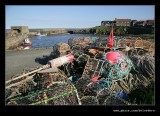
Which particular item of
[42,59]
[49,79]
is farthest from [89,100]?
[42,59]

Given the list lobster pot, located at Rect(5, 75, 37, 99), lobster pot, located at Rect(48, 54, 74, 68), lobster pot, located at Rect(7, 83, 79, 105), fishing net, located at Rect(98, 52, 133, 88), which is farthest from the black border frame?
lobster pot, located at Rect(48, 54, 74, 68)

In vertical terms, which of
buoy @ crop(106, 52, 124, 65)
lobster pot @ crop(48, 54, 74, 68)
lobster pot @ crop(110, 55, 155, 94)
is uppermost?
buoy @ crop(106, 52, 124, 65)

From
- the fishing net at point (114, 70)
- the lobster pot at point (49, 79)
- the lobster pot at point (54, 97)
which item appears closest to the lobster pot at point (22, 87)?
the lobster pot at point (49, 79)

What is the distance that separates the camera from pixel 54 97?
428 cm

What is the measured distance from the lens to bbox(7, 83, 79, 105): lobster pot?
4282 mm

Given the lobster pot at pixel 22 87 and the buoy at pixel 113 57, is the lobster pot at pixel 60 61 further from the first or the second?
the buoy at pixel 113 57

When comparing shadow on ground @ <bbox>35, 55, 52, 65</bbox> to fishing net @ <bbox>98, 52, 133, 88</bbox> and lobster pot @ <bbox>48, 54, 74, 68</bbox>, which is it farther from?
fishing net @ <bbox>98, 52, 133, 88</bbox>

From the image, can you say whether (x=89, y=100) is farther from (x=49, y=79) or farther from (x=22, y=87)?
(x=22, y=87)

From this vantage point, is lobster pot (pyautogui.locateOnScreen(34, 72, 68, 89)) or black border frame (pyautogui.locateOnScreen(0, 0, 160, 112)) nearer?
black border frame (pyautogui.locateOnScreen(0, 0, 160, 112))

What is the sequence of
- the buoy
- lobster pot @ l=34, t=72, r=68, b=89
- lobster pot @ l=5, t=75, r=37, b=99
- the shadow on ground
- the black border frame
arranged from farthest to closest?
the shadow on ground < the buoy < lobster pot @ l=5, t=75, r=37, b=99 < lobster pot @ l=34, t=72, r=68, b=89 < the black border frame

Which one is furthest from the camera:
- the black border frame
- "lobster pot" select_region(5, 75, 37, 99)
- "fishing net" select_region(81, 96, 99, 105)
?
"lobster pot" select_region(5, 75, 37, 99)

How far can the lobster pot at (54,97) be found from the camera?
428 centimetres

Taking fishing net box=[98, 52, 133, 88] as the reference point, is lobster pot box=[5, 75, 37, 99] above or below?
below

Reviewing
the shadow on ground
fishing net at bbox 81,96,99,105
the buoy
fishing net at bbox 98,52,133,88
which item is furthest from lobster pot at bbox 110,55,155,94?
the shadow on ground
